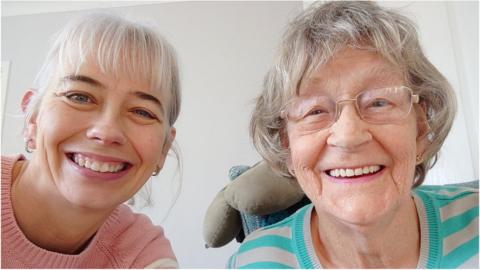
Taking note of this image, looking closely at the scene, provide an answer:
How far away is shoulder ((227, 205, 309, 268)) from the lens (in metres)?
0.77

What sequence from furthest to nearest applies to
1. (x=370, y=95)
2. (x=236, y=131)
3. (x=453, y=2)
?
1. (x=236, y=131)
2. (x=453, y=2)
3. (x=370, y=95)

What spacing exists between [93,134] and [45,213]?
0.26 m

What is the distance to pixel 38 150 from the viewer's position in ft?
2.40

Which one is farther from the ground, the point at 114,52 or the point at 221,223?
the point at 114,52

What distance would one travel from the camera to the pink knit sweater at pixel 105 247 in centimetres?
75

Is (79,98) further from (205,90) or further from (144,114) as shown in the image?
(205,90)

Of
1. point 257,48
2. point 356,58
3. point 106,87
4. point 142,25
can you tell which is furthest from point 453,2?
point 106,87

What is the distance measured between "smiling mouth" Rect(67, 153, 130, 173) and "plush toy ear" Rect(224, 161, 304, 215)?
39 centimetres

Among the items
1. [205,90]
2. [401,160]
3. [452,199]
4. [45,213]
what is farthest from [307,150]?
[205,90]

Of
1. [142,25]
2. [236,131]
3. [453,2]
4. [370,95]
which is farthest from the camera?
[236,131]

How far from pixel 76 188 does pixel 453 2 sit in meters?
1.79

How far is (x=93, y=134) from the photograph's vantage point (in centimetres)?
69

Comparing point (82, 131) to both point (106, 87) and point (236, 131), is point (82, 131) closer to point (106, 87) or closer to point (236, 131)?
point (106, 87)

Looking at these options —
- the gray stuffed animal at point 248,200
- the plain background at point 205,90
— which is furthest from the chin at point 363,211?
the plain background at point 205,90
